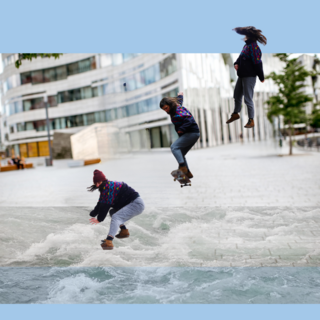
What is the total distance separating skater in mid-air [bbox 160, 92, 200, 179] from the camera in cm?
474

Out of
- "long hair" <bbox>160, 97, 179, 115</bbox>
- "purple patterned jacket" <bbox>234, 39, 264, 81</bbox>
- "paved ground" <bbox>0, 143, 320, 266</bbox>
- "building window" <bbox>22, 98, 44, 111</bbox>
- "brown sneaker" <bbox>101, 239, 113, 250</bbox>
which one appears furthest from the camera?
"building window" <bbox>22, 98, 44, 111</bbox>

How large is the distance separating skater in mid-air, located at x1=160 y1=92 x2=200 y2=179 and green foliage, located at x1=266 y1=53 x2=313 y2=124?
4.87 m

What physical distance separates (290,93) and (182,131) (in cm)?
606

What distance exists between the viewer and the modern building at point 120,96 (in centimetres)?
863

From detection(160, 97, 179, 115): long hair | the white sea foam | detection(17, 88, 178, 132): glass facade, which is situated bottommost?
the white sea foam

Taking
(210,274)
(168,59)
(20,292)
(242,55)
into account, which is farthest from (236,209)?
(20,292)

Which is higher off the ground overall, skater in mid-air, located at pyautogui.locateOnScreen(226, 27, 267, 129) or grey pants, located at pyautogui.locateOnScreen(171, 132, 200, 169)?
skater in mid-air, located at pyautogui.locateOnScreen(226, 27, 267, 129)

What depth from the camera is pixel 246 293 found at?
12.3 m

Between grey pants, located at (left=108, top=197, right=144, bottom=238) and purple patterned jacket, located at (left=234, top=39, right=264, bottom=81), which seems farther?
grey pants, located at (left=108, top=197, right=144, bottom=238)

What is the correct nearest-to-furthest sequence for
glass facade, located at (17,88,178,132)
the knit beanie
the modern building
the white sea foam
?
the knit beanie < the modern building < glass facade, located at (17,88,178,132) < the white sea foam

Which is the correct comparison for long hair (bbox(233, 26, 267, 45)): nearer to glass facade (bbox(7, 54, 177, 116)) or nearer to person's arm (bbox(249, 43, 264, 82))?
person's arm (bbox(249, 43, 264, 82))

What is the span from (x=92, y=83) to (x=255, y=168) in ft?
18.3

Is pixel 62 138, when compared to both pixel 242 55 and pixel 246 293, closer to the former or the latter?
pixel 242 55

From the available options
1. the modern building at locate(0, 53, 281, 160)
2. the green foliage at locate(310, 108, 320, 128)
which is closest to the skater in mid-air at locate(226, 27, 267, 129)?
the modern building at locate(0, 53, 281, 160)
